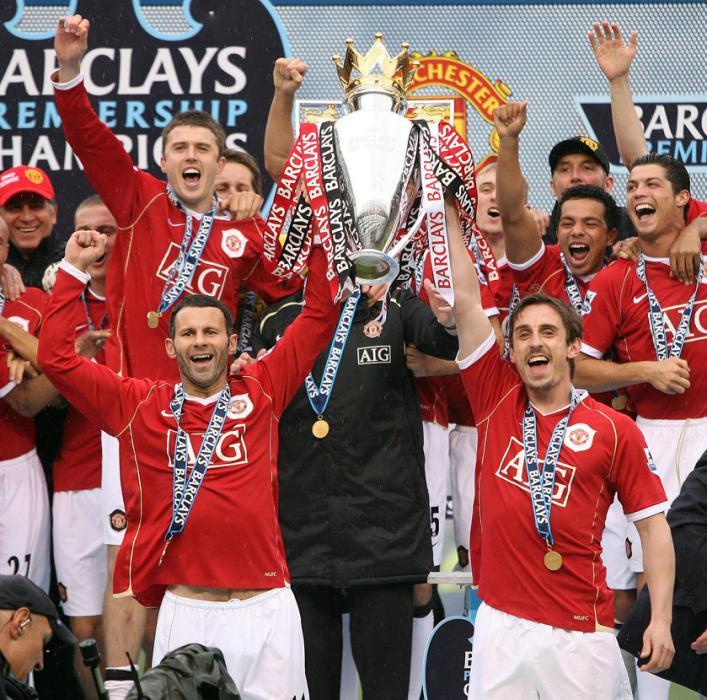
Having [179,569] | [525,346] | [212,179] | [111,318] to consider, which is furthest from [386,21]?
[179,569]

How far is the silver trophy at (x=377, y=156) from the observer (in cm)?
418

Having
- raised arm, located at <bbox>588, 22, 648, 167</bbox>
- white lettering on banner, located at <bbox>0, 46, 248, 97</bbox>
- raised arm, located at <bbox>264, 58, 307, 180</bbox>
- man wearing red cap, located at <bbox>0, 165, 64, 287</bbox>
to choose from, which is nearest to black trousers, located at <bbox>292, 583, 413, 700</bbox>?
raised arm, located at <bbox>264, 58, 307, 180</bbox>

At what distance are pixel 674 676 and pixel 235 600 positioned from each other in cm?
162

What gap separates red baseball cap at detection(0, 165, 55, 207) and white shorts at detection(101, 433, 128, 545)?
1.37 metres

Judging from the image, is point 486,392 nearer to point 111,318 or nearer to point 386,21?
point 111,318

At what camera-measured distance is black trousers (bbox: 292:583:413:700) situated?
19.5ft

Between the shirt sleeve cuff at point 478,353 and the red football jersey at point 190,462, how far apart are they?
52 cm

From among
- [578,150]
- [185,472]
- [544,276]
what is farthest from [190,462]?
[578,150]

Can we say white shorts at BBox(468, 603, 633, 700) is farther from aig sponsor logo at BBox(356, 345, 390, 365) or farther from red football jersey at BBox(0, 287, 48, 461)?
red football jersey at BBox(0, 287, 48, 461)

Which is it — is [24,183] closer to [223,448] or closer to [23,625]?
[223,448]

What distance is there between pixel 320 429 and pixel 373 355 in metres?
0.39

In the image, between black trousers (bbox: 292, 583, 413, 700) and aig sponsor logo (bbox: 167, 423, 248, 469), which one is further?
black trousers (bbox: 292, 583, 413, 700)

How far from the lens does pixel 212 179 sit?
6371mm

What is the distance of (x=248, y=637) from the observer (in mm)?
5266
